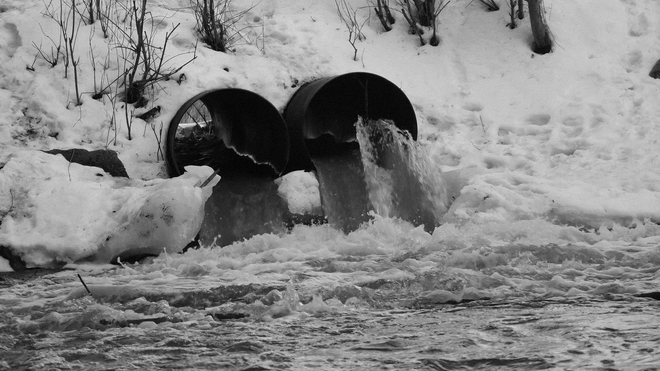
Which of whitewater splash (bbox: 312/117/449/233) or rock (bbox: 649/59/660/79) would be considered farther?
rock (bbox: 649/59/660/79)

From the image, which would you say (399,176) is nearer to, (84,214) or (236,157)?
(236,157)

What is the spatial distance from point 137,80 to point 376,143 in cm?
214

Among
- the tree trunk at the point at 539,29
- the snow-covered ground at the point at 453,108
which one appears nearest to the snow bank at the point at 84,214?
the snow-covered ground at the point at 453,108

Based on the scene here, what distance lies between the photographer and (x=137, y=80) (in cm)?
676

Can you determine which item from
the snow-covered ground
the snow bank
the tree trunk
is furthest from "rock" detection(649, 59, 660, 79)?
the snow bank

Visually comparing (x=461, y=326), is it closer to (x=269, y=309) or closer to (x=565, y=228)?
(x=269, y=309)

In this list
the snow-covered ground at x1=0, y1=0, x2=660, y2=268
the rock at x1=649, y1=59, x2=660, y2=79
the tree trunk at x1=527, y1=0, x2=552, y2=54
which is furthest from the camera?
the tree trunk at x1=527, y1=0, x2=552, y2=54

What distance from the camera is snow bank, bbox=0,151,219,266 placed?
5.31 metres

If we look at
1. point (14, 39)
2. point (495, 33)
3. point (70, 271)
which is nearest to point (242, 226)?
point (70, 271)

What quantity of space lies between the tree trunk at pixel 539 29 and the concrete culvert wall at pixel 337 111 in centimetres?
180

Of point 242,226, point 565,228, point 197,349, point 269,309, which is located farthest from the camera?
point 242,226

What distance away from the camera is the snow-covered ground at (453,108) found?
5.56 metres

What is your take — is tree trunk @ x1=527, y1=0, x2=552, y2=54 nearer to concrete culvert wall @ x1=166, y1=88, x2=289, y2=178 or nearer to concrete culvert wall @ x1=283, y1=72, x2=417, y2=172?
concrete culvert wall @ x1=283, y1=72, x2=417, y2=172

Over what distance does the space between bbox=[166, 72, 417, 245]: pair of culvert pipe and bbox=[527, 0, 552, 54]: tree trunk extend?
1803 millimetres
